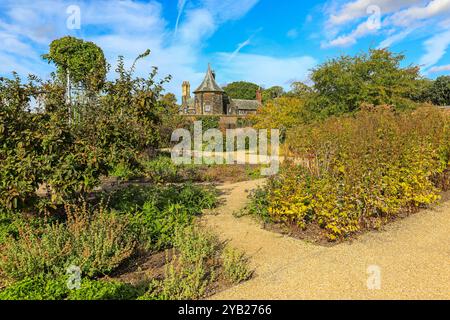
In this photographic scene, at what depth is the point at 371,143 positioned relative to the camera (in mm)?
5098

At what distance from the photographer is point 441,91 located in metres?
41.7

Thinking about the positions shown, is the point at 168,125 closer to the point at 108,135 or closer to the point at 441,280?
the point at 108,135

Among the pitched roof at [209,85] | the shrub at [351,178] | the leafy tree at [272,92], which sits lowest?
the shrub at [351,178]

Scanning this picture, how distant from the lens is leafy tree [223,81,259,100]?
71.9 metres

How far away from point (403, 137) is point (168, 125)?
1190 cm

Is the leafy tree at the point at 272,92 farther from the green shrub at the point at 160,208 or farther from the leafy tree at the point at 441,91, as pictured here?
the green shrub at the point at 160,208

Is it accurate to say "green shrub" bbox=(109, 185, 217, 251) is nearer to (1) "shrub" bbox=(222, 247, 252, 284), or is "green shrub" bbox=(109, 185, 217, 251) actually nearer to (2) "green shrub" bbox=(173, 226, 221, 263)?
(2) "green shrub" bbox=(173, 226, 221, 263)

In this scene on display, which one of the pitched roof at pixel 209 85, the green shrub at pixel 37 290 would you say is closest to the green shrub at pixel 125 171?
the green shrub at pixel 37 290

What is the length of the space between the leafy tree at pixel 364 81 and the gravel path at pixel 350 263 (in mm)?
9614

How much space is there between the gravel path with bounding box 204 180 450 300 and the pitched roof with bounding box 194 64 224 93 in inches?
1592

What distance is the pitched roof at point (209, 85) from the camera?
4453 centimetres

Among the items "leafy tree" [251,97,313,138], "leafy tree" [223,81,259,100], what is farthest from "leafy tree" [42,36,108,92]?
"leafy tree" [223,81,259,100]

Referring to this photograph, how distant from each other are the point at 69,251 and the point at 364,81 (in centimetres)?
1426

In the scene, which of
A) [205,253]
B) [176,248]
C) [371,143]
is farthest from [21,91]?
[371,143]
